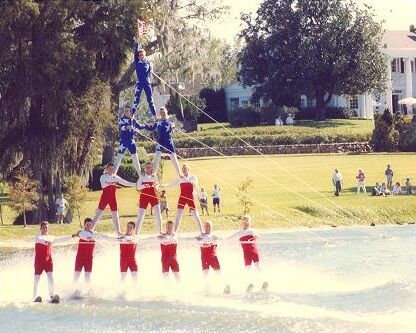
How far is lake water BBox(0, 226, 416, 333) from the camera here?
80.1 ft

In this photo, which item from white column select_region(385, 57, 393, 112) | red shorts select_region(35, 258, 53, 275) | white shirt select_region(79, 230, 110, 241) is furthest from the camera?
white column select_region(385, 57, 393, 112)

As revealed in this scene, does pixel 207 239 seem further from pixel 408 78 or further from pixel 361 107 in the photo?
pixel 408 78

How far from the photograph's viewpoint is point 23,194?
142ft

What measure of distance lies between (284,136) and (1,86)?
37.4 metres

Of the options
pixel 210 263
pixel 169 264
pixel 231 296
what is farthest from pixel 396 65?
pixel 231 296

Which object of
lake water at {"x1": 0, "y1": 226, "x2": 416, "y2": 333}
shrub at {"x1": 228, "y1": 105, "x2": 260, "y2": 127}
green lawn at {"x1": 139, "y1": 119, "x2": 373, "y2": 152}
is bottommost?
lake water at {"x1": 0, "y1": 226, "x2": 416, "y2": 333}

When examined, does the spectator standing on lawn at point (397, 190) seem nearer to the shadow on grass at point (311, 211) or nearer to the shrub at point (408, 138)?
the shadow on grass at point (311, 211)

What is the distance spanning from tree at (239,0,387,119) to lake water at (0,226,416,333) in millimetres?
51928

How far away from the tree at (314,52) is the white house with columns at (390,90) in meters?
5.32

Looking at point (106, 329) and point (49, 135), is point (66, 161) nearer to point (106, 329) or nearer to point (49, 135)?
point (49, 135)

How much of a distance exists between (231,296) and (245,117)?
64308mm

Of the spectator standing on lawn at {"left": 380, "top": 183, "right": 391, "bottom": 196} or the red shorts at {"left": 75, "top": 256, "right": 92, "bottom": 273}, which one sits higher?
the spectator standing on lawn at {"left": 380, "top": 183, "right": 391, "bottom": 196}

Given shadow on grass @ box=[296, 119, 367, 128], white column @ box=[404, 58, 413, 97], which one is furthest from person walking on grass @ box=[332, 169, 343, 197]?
white column @ box=[404, 58, 413, 97]

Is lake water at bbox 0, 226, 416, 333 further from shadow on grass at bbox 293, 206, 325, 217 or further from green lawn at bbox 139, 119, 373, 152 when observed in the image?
green lawn at bbox 139, 119, 373, 152
